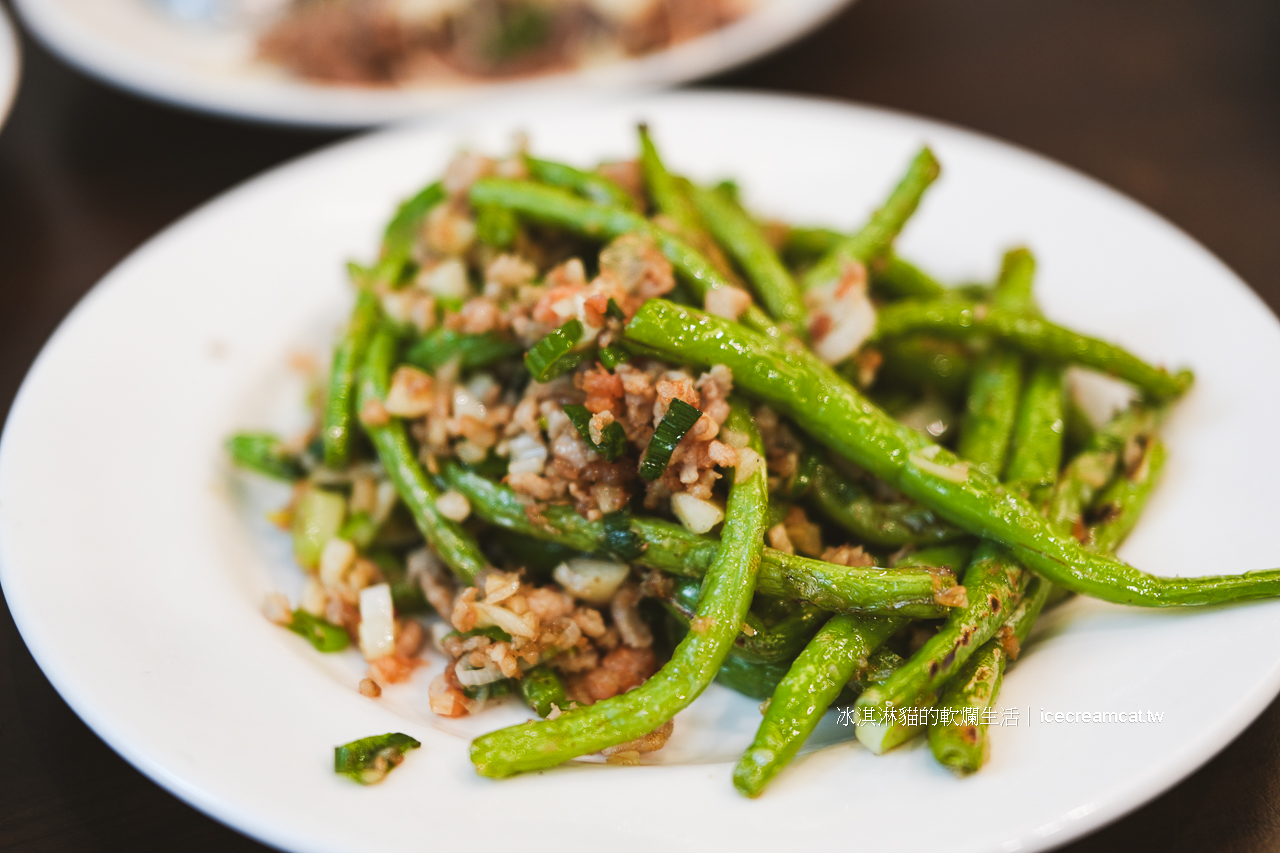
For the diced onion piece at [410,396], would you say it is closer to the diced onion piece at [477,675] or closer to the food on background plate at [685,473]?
the food on background plate at [685,473]

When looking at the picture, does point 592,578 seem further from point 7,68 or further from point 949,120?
point 949,120

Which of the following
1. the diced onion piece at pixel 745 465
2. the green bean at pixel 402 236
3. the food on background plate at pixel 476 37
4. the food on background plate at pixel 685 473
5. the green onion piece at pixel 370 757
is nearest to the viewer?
the green onion piece at pixel 370 757

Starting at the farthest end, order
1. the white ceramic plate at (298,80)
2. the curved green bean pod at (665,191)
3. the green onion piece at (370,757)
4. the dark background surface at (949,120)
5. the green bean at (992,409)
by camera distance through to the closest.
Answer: the white ceramic plate at (298,80) < the dark background surface at (949,120) < the curved green bean pod at (665,191) < the green bean at (992,409) < the green onion piece at (370,757)

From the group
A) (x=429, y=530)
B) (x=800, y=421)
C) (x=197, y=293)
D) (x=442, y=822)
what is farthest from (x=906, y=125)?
(x=442, y=822)

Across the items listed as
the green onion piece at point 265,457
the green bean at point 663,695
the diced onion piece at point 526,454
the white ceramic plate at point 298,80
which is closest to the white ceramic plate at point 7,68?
the white ceramic plate at point 298,80

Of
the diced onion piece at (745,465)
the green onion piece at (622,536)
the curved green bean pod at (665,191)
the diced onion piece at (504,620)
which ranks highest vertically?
the curved green bean pod at (665,191)

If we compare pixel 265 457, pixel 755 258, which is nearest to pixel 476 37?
pixel 755 258

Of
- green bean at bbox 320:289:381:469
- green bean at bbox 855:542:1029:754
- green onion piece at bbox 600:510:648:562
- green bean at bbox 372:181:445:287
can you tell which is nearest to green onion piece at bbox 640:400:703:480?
green onion piece at bbox 600:510:648:562
